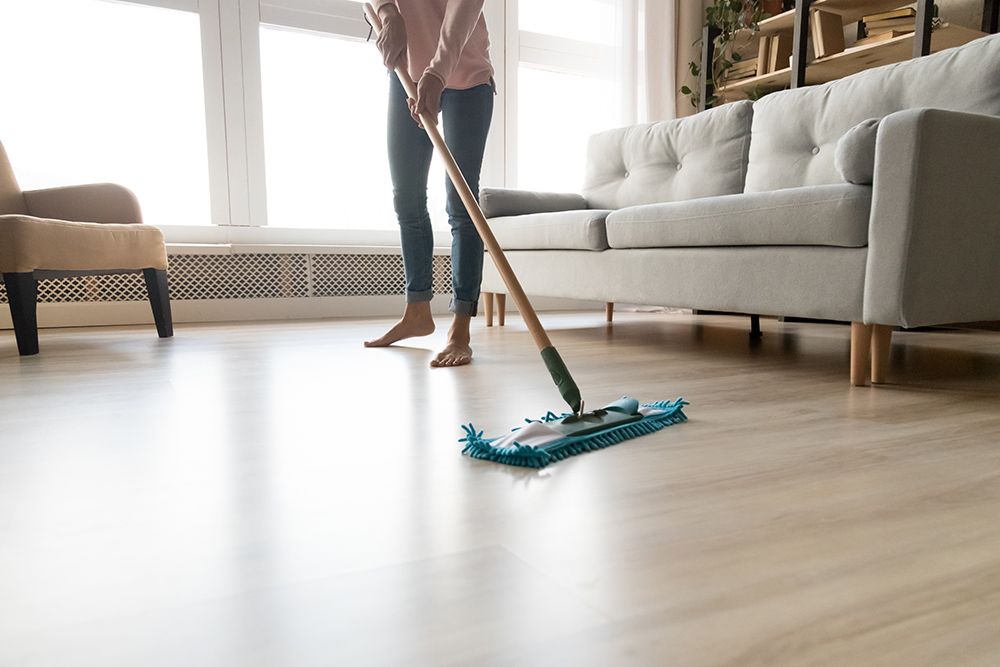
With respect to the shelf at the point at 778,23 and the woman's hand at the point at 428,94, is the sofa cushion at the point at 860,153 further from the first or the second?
the shelf at the point at 778,23

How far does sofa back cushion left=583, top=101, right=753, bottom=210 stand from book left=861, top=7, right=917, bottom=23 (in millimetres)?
1230

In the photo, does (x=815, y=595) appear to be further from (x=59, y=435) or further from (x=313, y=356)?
(x=313, y=356)

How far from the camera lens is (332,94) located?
3508 mm

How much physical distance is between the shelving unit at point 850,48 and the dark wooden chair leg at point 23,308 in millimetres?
Result: 3282

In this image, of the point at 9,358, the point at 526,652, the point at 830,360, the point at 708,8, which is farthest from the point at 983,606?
the point at 708,8

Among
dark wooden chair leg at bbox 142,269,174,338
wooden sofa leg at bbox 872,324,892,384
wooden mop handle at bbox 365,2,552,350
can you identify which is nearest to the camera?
wooden mop handle at bbox 365,2,552,350

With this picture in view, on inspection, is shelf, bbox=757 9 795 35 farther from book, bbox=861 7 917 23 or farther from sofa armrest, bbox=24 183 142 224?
sofa armrest, bbox=24 183 142 224

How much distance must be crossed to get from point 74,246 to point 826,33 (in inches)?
133

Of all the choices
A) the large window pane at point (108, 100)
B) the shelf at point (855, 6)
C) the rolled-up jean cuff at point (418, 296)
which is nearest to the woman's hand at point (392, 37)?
the rolled-up jean cuff at point (418, 296)

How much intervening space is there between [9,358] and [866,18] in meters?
3.76

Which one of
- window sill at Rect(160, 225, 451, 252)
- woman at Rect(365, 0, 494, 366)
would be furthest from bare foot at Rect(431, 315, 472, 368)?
window sill at Rect(160, 225, 451, 252)

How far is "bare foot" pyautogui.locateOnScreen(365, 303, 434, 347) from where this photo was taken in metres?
2.06

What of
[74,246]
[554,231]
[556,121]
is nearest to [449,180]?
[554,231]

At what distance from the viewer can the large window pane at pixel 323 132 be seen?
338 centimetres
